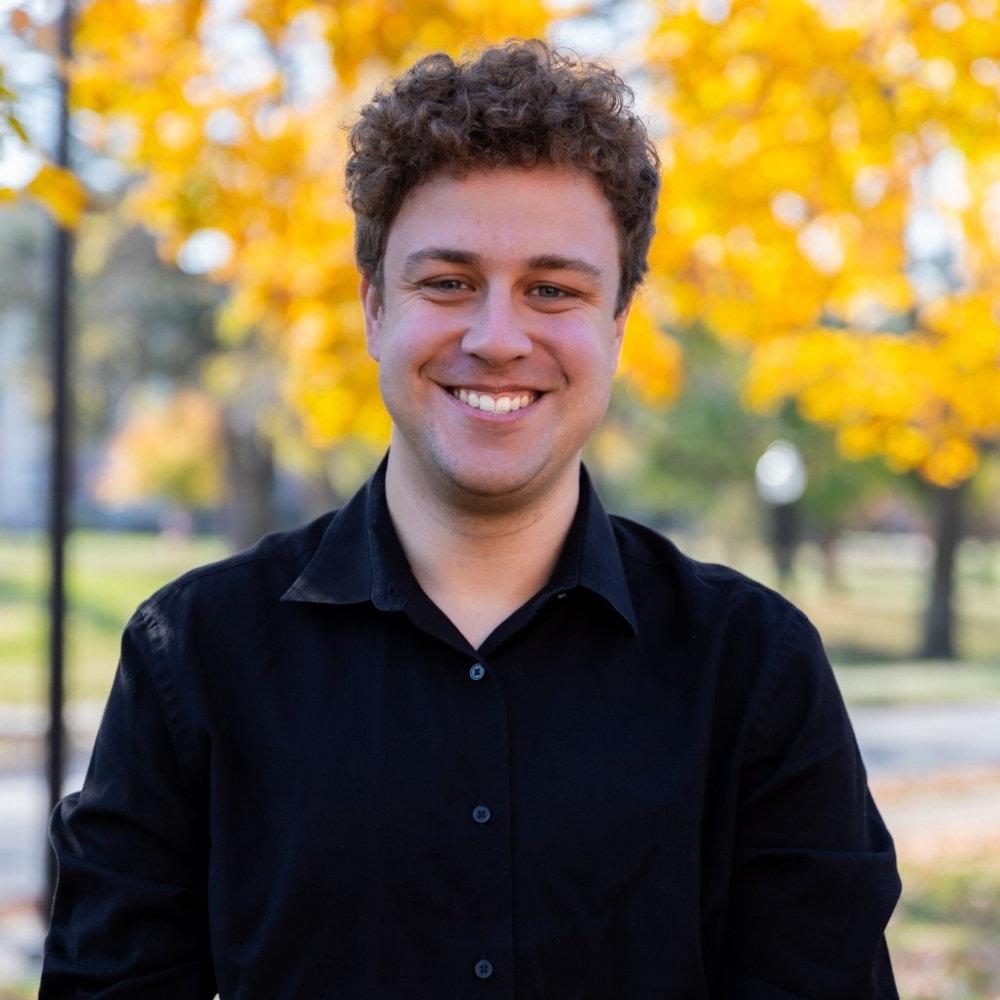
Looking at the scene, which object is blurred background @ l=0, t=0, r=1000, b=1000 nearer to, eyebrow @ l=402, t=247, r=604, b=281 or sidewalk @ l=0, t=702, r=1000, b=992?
sidewalk @ l=0, t=702, r=1000, b=992

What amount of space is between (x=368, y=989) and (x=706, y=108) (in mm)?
4538

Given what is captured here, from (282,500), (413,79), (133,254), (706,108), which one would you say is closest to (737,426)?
(133,254)

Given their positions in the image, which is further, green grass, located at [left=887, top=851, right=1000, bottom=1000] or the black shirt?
green grass, located at [left=887, top=851, right=1000, bottom=1000]

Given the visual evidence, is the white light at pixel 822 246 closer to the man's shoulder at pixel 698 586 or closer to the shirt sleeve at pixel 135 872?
the man's shoulder at pixel 698 586

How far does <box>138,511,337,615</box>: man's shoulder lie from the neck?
0.59ft

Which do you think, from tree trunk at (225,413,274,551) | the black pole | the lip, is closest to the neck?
the lip

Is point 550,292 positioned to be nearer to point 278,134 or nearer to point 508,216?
point 508,216

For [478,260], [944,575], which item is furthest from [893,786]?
[944,575]

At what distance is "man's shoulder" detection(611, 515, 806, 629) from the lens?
2.17 metres

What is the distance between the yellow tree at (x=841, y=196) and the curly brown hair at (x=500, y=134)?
3.57 m

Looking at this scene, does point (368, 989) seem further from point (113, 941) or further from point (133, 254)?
point (133, 254)

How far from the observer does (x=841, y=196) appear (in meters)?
6.16

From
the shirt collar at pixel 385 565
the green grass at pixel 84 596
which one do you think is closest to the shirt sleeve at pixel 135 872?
the shirt collar at pixel 385 565

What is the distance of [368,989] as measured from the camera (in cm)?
196
